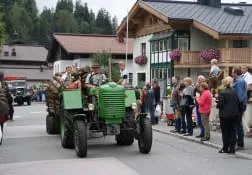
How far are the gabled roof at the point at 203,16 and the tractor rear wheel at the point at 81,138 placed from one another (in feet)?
66.1

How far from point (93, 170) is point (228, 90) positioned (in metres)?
3.85

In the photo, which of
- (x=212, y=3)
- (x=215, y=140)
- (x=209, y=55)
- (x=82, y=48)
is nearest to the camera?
(x=215, y=140)

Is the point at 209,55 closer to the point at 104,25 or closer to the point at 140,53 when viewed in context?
the point at 140,53

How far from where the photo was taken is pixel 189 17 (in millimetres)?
32906

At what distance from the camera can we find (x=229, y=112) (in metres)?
11.3

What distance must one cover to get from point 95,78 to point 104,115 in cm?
148

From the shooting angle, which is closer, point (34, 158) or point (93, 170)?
point (93, 170)

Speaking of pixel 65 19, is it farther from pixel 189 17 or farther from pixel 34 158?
pixel 34 158

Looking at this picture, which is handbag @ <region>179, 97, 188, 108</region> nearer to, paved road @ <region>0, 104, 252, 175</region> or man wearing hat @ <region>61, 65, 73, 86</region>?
paved road @ <region>0, 104, 252, 175</region>

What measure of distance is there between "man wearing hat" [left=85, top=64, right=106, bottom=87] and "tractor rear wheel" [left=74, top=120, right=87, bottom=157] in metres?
1.57

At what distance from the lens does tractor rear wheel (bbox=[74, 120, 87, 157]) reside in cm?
1091

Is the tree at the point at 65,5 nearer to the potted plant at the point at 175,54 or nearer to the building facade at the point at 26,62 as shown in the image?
the building facade at the point at 26,62

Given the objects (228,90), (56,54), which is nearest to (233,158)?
(228,90)

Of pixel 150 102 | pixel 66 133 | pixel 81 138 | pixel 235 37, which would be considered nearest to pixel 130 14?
pixel 235 37
